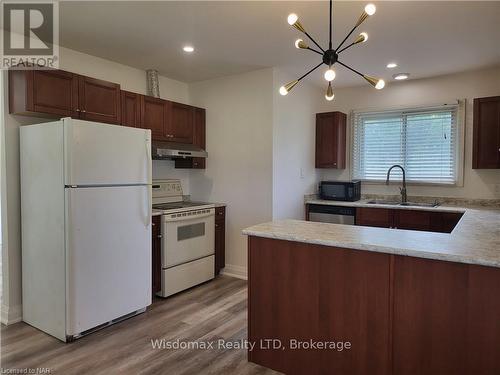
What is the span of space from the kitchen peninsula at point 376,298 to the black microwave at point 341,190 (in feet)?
6.67

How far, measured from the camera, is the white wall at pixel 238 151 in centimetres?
384

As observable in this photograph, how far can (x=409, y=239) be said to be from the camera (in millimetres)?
1826

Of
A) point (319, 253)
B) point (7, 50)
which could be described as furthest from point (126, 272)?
point (7, 50)

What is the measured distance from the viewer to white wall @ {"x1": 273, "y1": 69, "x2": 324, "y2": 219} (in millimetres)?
3854

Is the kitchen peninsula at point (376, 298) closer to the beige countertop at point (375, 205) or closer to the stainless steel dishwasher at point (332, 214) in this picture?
the beige countertop at point (375, 205)

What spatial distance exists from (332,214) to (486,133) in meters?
1.90

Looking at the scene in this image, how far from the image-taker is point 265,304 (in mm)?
2129

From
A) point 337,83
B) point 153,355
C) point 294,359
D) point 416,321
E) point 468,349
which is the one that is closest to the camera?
point 468,349

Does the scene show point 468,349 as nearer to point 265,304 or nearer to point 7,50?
point 265,304

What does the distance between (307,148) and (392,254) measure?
2.96m

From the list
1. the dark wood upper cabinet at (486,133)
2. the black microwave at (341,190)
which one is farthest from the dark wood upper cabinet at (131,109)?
the dark wood upper cabinet at (486,133)

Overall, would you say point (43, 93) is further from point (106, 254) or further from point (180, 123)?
point (180, 123)

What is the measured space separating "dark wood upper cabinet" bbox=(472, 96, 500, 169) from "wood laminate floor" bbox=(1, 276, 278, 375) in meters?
3.08

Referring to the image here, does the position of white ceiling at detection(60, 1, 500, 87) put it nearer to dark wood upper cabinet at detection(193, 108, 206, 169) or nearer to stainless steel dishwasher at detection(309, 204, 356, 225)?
dark wood upper cabinet at detection(193, 108, 206, 169)
